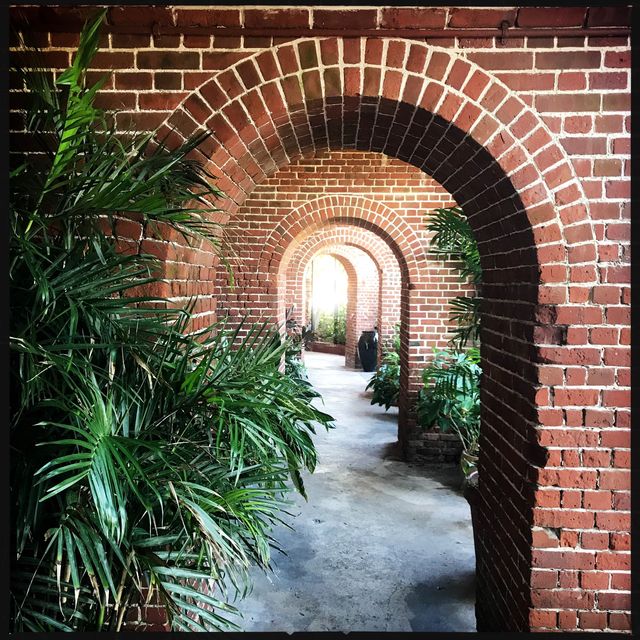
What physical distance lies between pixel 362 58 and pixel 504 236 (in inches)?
46.7

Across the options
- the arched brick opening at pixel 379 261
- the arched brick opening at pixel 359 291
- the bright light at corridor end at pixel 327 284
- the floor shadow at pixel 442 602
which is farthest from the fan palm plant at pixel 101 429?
the bright light at corridor end at pixel 327 284

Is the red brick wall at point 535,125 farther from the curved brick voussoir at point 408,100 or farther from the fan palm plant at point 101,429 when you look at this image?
the fan palm plant at point 101,429

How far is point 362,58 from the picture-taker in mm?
2441

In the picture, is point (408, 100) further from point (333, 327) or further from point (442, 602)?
point (333, 327)

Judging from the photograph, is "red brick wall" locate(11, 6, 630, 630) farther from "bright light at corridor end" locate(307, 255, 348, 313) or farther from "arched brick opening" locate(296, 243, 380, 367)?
"bright light at corridor end" locate(307, 255, 348, 313)

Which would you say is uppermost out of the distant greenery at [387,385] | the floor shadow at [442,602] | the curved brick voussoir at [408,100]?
the curved brick voussoir at [408,100]

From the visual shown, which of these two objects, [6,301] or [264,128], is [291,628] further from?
[264,128]

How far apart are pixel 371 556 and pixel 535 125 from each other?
11.1 feet

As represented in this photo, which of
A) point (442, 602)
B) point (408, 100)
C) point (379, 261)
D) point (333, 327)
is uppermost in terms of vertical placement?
point (379, 261)

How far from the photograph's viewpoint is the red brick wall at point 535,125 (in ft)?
7.91

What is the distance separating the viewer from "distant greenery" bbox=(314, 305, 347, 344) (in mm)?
17719

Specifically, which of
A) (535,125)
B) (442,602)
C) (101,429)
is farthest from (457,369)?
(101,429)

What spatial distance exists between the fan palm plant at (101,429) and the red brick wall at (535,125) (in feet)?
2.25

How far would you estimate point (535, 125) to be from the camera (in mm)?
2438
